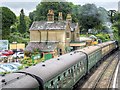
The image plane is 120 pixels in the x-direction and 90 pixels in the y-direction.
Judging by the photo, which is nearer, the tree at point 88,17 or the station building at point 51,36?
the station building at point 51,36

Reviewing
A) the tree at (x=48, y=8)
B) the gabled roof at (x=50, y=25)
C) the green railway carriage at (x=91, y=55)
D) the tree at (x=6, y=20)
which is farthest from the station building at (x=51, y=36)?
the tree at (x=48, y=8)

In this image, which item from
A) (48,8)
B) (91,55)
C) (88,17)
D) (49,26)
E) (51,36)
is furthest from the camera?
(88,17)

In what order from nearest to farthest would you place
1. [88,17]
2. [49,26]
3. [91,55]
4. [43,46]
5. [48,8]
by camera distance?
[91,55] → [43,46] → [49,26] → [48,8] → [88,17]

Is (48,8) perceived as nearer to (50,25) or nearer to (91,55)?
(50,25)

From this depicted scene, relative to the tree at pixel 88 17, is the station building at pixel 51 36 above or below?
below

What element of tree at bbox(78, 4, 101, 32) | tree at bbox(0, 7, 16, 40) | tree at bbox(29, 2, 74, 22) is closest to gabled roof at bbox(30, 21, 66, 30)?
tree at bbox(0, 7, 16, 40)

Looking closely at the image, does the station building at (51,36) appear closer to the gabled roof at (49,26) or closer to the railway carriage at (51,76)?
the gabled roof at (49,26)

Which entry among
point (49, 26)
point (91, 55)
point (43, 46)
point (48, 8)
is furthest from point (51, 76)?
point (48, 8)

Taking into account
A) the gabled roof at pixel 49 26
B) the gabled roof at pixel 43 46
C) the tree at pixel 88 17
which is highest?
the tree at pixel 88 17

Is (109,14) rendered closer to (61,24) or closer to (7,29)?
(7,29)

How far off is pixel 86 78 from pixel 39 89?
1172 cm

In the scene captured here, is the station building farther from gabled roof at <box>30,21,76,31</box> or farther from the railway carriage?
the railway carriage

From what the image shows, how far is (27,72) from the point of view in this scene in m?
8.26

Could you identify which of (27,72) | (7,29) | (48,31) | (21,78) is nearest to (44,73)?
(27,72)
